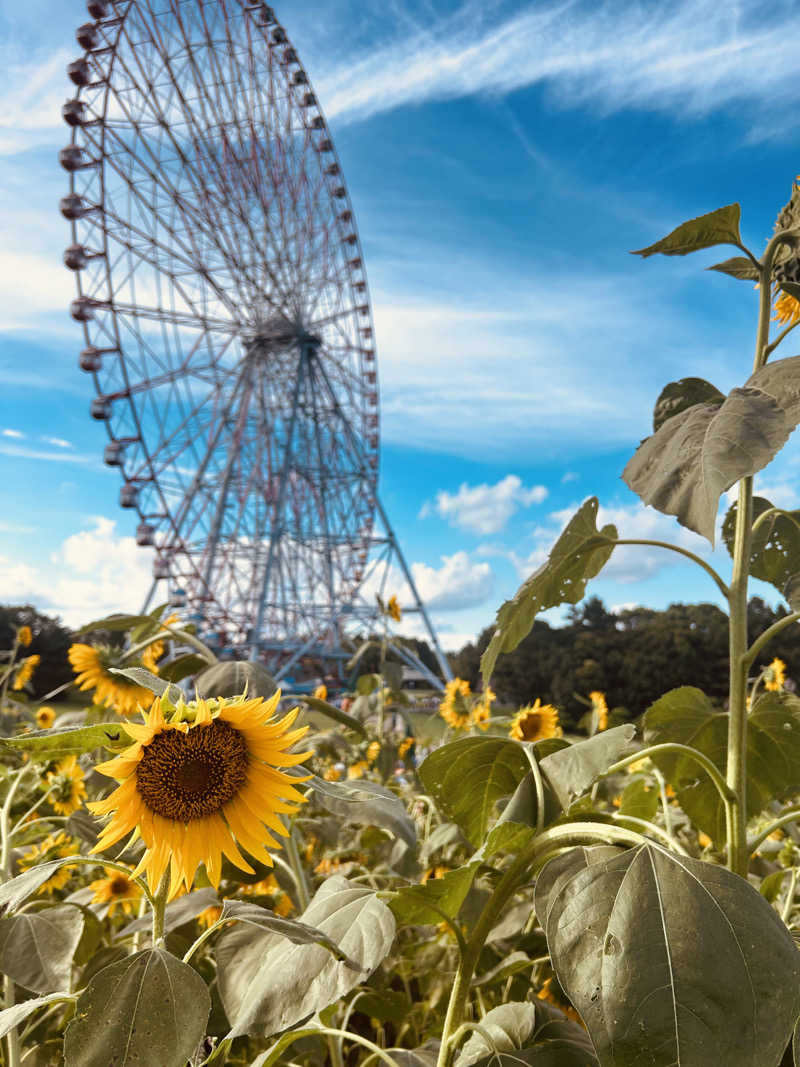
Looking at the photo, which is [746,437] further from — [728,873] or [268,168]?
[268,168]

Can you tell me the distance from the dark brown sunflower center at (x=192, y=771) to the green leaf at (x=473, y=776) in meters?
0.13

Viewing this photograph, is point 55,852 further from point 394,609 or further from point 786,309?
point 394,609

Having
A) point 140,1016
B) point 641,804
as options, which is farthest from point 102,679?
point 140,1016

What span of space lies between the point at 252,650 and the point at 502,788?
31.7ft

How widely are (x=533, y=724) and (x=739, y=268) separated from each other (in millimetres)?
852

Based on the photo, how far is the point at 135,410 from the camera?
8.38 meters

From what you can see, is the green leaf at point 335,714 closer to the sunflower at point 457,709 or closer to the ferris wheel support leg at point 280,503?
the sunflower at point 457,709

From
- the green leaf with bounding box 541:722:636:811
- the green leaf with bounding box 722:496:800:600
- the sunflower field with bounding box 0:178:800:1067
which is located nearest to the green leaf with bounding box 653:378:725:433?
the sunflower field with bounding box 0:178:800:1067

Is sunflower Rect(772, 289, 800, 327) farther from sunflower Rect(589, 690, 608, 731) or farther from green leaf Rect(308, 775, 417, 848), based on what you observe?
sunflower Rect(589, 690, 608, 731)

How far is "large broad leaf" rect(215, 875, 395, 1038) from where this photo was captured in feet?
1.37

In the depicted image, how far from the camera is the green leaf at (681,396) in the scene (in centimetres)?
63

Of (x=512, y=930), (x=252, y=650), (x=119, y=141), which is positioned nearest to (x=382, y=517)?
(x=252, y=650)

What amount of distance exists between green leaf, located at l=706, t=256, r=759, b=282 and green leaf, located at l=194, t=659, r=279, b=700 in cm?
46

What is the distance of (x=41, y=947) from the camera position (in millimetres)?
578
